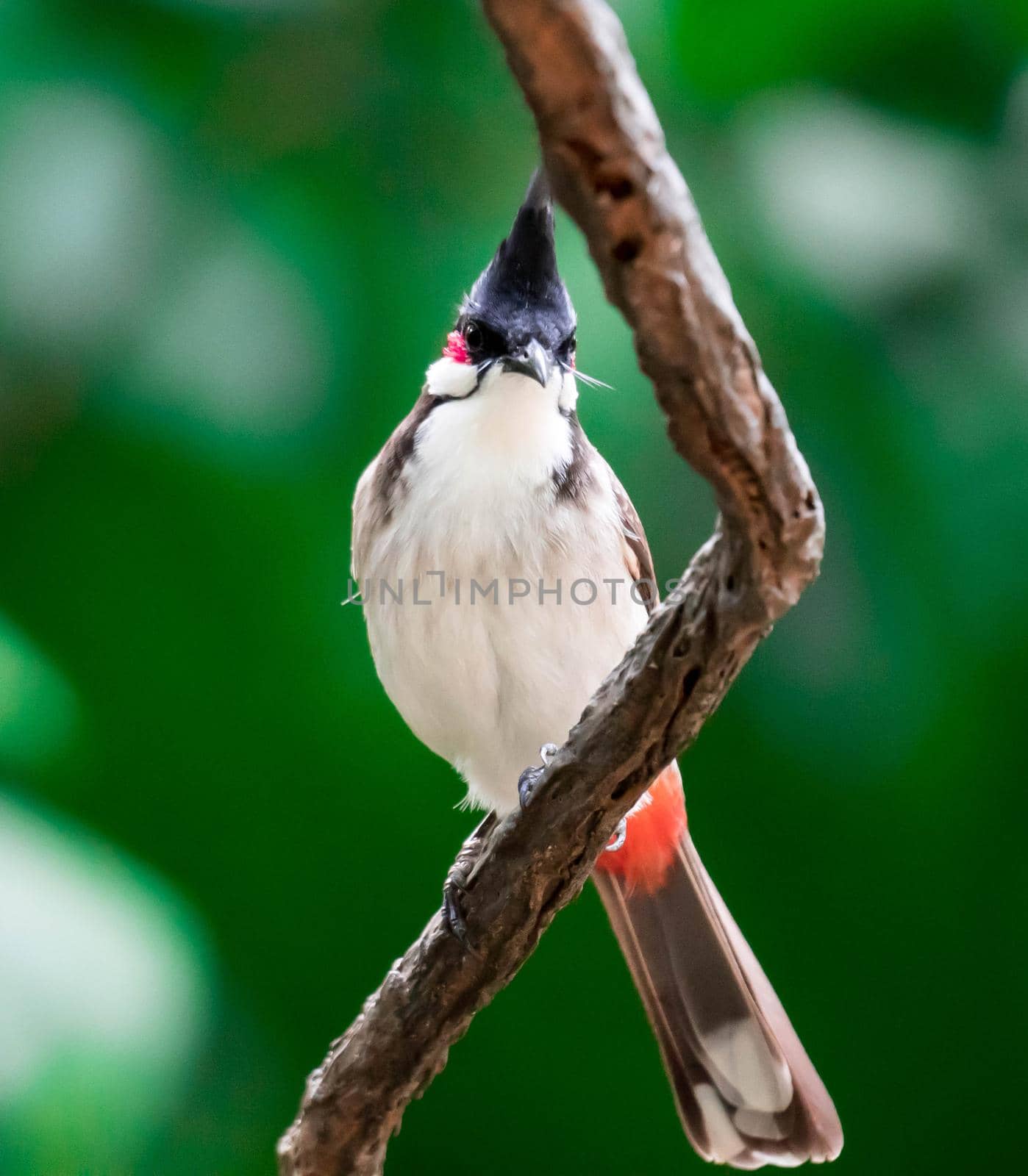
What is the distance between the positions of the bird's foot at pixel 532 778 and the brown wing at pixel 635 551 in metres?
0.26

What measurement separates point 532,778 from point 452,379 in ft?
2.08

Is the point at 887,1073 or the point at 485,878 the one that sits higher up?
the point at 485,878

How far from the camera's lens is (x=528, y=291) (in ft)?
5.48

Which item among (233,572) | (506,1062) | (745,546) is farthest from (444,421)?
(506,1062)

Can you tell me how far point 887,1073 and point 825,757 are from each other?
0.70 meters

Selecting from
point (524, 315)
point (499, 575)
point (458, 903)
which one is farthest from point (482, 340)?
point (458, 903)

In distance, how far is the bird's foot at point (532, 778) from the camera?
1324mm

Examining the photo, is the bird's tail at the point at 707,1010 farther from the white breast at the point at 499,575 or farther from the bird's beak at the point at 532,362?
the bird's beak at the point at 532,362

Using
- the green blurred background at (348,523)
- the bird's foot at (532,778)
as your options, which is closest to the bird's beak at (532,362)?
the bird's foot at (532,778)

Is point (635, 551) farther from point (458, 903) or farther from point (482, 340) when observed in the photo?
point (458, 903)

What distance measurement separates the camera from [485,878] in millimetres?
1457

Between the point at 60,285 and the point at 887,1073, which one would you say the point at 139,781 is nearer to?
the point at 60,285

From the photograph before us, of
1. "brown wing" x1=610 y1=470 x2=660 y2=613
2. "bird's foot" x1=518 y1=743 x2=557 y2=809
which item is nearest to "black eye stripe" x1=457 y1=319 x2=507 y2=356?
"brown wing" x1=610 y1=470 x2=660 y2=613

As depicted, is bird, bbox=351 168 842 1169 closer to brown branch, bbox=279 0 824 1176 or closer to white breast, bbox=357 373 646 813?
white breast, bbox=357 373 646 813
